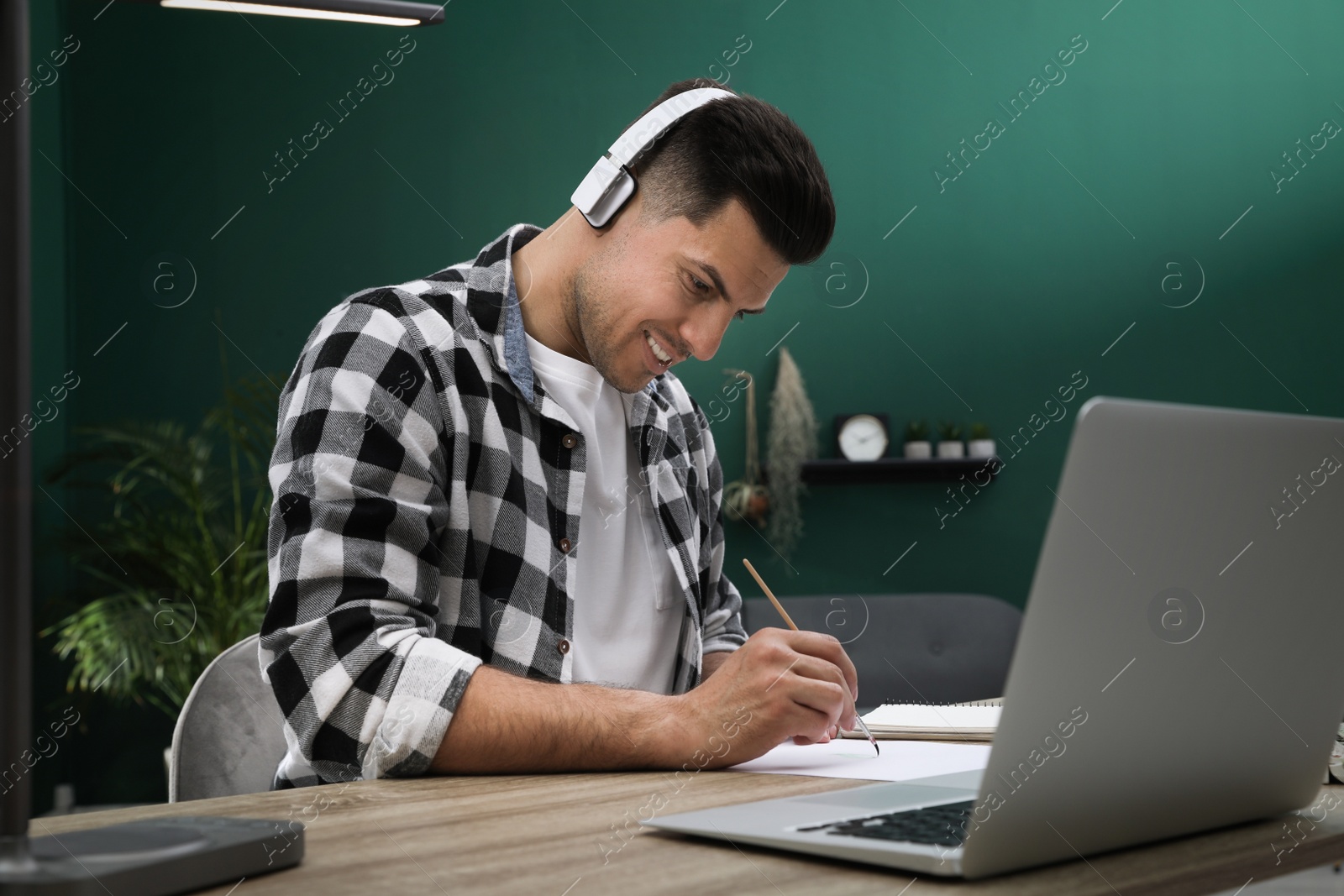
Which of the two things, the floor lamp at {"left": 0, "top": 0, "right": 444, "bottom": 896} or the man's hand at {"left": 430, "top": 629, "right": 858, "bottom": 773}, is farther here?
the man's hand at {"left": 430, "top": 629, "right": 858, "bottom": 773}

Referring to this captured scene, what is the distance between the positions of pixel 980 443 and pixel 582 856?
13.0 ft

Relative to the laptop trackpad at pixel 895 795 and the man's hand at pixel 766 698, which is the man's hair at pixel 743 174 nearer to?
the man's hand at pixel 766 698

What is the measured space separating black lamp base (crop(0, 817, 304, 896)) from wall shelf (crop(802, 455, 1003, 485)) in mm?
3815

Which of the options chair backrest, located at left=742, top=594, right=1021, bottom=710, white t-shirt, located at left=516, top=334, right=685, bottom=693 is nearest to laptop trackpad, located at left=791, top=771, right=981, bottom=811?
white t-shirt, located at left=516, top=334, right=685, bottom=693

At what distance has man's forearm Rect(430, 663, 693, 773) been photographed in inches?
39.2

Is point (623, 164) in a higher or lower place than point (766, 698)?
higher

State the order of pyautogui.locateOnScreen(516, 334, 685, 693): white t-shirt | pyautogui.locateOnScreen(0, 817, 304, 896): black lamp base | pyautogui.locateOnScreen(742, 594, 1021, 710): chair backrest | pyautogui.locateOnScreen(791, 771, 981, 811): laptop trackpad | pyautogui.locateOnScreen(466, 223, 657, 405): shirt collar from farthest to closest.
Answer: pyautogui.locateOnScreen(742, 594, 1021, 710): chair backrest → pyautogui.locateOnScreen(516, 334, 685, 693): white t-shirt → pyautogui.locateOnScreen(466, 223, 657, 405): shirt collar → pyautogui.locateOnScreen(791, 771, 981, 811): laptop trackpad → pyautogui.locateOnScreen(0, 817, 304, 896): black lamp base

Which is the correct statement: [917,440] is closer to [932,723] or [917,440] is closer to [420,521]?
[932,723]

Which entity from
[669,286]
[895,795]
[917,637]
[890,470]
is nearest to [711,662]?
[669,286]

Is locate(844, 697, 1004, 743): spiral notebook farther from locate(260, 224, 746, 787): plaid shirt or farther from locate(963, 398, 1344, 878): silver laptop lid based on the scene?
locate(963, 398, 1344, 878): silver laptop lid

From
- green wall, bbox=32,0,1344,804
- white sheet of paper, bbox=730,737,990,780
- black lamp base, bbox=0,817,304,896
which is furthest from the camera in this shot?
green wall, bbox=32,0,1344,804

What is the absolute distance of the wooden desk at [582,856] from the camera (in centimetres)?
58

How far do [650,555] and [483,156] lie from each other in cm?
316

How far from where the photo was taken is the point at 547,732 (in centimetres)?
100
